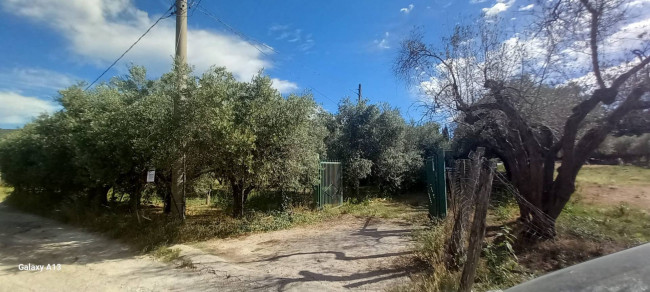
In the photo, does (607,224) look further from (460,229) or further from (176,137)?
(176,137)

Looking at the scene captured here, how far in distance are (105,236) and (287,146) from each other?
587 centimetres

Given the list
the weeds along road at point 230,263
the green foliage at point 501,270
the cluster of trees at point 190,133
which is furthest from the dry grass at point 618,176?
the green foliage at point 501,270

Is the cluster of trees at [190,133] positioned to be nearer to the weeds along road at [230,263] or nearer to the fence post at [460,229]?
the weeds along road at [230,263]

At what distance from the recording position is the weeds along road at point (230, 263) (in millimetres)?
5805

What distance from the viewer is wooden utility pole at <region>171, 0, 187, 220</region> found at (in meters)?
9.05

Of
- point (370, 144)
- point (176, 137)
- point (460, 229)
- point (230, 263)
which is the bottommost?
point (230, 263)

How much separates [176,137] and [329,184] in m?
7.33

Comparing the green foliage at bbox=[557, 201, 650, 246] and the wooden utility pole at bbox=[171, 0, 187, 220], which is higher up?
the wooden utility pole at bbox=[171, 0, 187, 220]

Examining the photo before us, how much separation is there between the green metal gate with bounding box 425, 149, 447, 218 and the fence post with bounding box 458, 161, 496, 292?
504cm

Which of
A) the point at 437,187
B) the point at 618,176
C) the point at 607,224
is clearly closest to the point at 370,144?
the point at 437,187

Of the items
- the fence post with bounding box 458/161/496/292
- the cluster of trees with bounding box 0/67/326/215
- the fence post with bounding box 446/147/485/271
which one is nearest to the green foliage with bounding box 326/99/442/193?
the cluster of trees with bounding box 0/67/326/215

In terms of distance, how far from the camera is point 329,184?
14617 mm

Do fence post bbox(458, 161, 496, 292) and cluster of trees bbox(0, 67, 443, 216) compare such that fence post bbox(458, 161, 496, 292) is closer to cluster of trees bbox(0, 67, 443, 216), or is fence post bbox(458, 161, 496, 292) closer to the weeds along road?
the weeds along road

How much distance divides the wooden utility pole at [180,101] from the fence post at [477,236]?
715 cm
